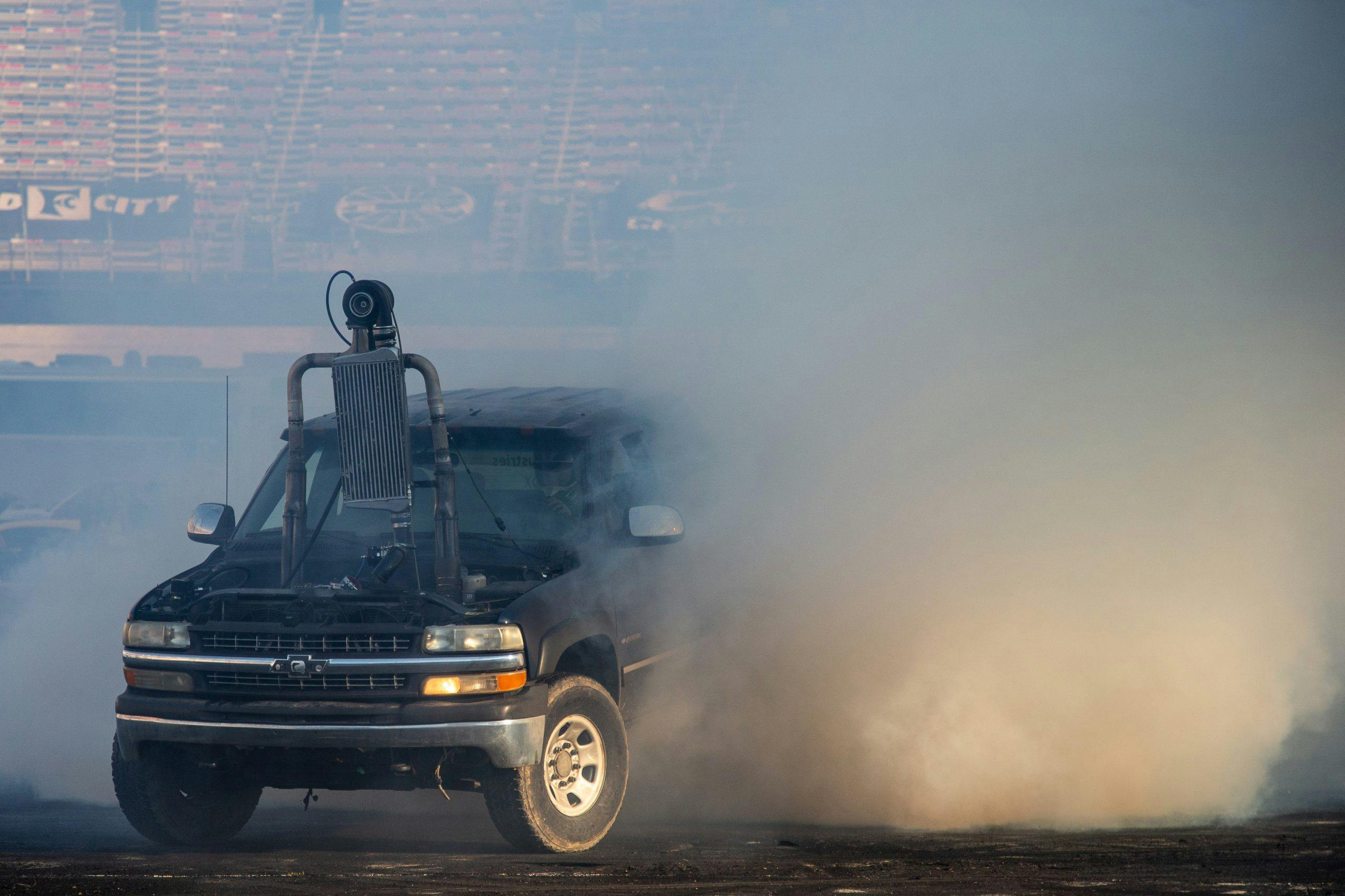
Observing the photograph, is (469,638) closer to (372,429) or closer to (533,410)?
(372,429)

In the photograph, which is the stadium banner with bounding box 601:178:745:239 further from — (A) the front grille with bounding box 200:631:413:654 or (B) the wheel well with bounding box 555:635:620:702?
(A) the front grille with bounding box 200:631:413:654

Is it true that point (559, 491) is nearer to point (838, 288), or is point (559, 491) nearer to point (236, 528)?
point (236, 528)

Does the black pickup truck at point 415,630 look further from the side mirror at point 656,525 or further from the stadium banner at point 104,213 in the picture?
the stadium banner at point 104,213

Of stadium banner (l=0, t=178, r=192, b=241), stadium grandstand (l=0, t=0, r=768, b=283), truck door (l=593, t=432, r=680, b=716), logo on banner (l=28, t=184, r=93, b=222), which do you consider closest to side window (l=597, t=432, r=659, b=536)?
truck door (l=593, t=432, r=680, b=716)

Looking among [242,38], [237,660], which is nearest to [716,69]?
[237,660]

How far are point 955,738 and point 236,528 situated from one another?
3634 mm

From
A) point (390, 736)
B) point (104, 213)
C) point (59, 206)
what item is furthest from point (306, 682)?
point (59, 206)

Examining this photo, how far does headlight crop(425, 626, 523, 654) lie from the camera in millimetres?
5832

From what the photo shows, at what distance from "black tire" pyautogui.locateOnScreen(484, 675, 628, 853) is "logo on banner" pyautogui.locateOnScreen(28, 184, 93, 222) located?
8142 centimetres

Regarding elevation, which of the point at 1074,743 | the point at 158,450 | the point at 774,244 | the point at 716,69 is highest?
the point at 716,69

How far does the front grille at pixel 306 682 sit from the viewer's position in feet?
19.3

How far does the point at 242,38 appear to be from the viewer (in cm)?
7669

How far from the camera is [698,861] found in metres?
6.05

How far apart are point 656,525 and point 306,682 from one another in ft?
5.53
